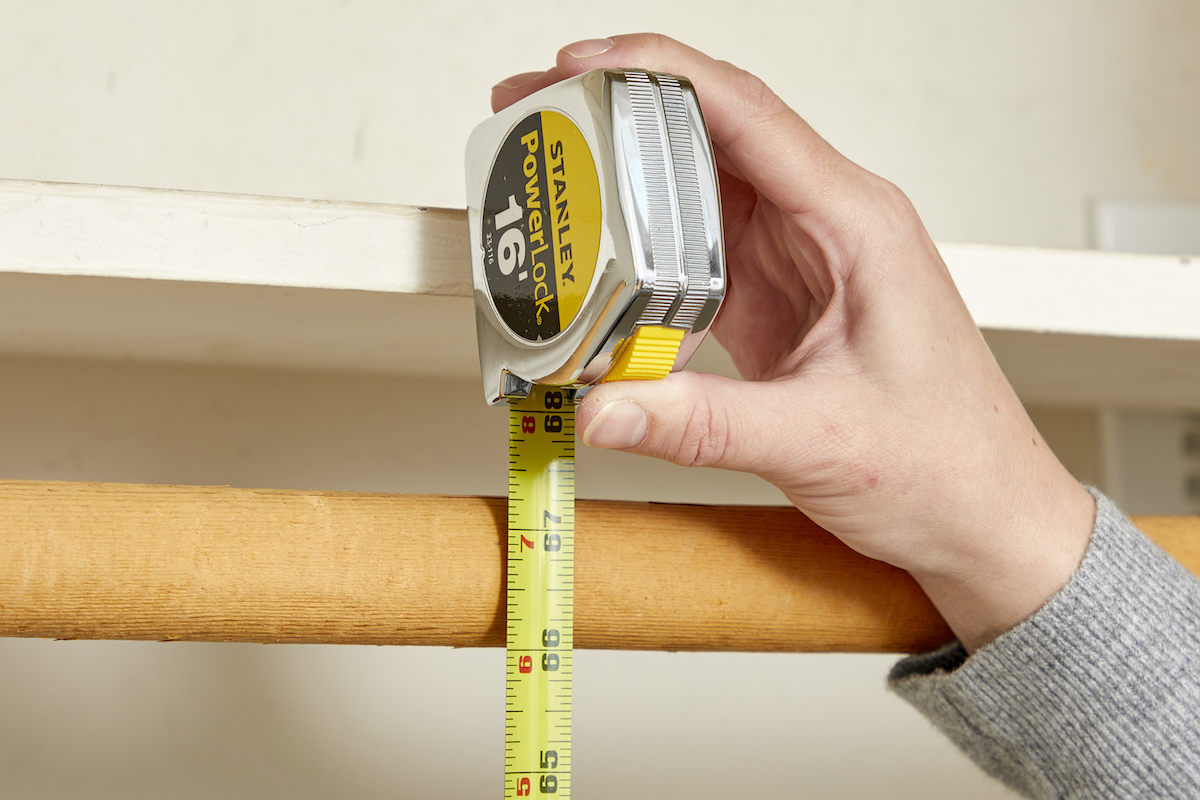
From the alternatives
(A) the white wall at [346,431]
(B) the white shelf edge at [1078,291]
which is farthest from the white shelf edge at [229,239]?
(A) the white wall at [346,431]

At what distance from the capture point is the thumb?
0.35m

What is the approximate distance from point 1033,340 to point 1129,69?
0.65 m

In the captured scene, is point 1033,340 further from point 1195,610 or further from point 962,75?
point 962,75

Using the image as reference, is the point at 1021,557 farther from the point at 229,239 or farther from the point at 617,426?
the point at 229,239

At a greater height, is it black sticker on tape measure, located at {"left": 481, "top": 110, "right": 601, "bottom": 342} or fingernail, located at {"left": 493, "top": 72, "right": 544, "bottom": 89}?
fingernail, located at {"left": 493, "top": 72, "right": 544, "bottom": 89}

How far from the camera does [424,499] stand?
0.43 meters

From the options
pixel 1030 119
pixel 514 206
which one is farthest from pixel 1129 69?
pixel 514 206

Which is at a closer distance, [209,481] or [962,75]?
[209,481]

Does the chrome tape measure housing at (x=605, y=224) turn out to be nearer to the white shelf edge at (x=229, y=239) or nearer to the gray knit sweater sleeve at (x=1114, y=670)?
the white shelf edge at (x=229, y=239)

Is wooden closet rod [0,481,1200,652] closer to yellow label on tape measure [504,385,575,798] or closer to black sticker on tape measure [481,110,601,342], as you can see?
yellow label on tape measure [504,385,575,798]

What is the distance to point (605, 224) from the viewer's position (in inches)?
12.5

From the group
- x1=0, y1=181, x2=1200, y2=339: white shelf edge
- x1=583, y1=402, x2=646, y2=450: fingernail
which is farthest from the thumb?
x1=0, y1=181, x2=1200, y2=339: white shelf edge

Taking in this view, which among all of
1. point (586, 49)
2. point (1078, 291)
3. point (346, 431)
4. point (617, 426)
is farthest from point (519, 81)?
point (346, 431)

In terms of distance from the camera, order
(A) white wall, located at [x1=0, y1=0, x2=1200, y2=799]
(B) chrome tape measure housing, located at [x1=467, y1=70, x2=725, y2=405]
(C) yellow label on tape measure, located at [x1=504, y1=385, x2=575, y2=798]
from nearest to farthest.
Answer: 1. (B) chrome tape measure housing, located at [x1=467, y1=70, x2=725, y2=405]
2. (C) yellow label on tape measure, located at [x1=504, y1=385, x2=575, y2=798]
3. (A) white wall, located at [x1=0, y1=0, x2=1200, y2=799]
